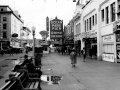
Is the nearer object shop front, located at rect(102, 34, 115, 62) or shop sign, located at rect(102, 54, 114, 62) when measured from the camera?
shop sign, located at rect(102, 54, 114, 62)

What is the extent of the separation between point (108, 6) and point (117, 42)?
5644 mm

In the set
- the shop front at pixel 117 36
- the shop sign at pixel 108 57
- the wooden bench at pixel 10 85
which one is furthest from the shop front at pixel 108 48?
the wooden bench at pixel 10 85

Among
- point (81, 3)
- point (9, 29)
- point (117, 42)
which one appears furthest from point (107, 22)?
point (9, 29)

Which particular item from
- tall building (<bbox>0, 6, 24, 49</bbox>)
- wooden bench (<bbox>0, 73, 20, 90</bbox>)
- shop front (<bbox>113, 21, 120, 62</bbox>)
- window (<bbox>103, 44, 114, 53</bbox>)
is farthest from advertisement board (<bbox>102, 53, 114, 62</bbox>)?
tall building (<bbox>0, 6, 24, 49</bbox>)

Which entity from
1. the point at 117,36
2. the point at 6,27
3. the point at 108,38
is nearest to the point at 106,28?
the point at 108,38

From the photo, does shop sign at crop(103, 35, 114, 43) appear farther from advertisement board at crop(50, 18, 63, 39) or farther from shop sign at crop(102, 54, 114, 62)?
advertisement board at crop(50, 18, 63, 39)

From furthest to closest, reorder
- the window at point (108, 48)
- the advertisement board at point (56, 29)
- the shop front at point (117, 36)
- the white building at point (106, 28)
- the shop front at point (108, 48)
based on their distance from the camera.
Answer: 1. the advertisement board at point (56, 29)
2. the window at point (108, 48)
3. the shop front at point (108, 48)
4. the white building at point (106, 28)
5. the shop front at point (117, 36)

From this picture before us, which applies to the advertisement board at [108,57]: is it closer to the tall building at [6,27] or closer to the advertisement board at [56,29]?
the advertisement board at [56,29]

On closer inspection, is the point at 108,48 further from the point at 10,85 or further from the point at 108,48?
the point at 10,85

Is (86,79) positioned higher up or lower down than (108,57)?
lower down

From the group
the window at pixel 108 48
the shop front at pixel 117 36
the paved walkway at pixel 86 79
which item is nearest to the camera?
the paved walkway at pixel 86 79

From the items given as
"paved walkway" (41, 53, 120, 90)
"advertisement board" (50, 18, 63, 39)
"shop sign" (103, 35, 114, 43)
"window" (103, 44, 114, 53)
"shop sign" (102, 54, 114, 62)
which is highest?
"advertisement board" (50, 18, 63, 39)

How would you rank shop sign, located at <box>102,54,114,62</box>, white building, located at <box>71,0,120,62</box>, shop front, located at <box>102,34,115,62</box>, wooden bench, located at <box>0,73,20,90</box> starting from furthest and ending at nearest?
shop front, located at <box>102,34,115,62</box> → shop sign, located at <box>102,54,114,62</box> → white building, located at <box>71,0,120,62</box> → wooden bench, located at <box>0,73,20,90</box>

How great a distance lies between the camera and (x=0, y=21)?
82938 mm
